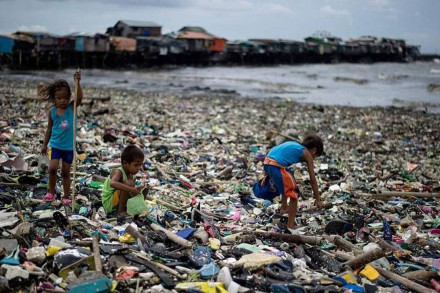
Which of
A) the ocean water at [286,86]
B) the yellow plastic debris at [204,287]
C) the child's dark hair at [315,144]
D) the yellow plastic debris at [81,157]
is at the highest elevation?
the ocean water at [286,86]

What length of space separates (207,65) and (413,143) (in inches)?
2073

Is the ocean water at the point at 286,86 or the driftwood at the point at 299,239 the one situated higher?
the ocean water at the point at 286,86

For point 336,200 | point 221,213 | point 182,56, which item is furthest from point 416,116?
point 182,56

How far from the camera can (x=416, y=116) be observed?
17.4 meters

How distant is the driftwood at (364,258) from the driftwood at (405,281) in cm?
9

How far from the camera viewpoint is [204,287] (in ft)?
11.0

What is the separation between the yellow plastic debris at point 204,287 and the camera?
3342mm

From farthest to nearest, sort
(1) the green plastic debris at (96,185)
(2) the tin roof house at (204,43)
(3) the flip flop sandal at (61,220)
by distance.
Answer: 1. (2) the tin roof house at (204,43)
2. (1) the green plastic debris at (96,185)
3. (3) the flip flop sandal at (61,220)

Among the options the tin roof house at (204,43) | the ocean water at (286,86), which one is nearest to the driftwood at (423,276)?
the ocean water at (286,86)

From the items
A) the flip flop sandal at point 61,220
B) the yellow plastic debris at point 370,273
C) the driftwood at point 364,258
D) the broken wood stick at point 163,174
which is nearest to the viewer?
the yellow plastic debris at point 370,273

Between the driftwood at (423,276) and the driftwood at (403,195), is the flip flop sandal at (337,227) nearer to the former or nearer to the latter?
the driftwood at (423,276)

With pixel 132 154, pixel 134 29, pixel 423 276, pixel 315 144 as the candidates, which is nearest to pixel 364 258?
pixel 423 276

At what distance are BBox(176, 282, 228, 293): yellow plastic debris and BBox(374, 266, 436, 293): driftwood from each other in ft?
4.91

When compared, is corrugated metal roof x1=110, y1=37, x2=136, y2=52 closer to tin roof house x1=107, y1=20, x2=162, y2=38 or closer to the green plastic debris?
tin roof house x1=107, y1=20, x2=162, y2=38
